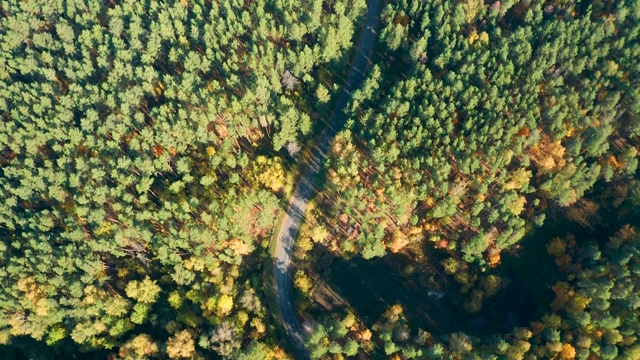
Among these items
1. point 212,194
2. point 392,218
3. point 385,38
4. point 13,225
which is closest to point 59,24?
point 13,225

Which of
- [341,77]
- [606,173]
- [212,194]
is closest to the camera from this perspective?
[606,173]

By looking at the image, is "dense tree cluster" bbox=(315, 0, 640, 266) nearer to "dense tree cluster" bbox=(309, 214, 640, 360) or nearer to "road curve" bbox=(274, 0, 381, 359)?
"road curve" bbox=(274, 0, 381, 359)

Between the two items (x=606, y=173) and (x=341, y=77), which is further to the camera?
(x=341, y=77)

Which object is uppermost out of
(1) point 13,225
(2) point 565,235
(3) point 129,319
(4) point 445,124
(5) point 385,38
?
(1) point 13,225

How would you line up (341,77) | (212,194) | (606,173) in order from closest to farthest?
1. (606,173)
2. (212,194)
3. (341,77)

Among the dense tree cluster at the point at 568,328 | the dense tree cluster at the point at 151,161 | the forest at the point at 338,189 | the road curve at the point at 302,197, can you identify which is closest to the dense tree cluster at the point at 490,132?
the forest at the point at 338,189

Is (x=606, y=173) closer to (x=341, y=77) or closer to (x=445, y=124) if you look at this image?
(x=445, y=124)

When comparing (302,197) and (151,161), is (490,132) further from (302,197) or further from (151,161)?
(151,161)
